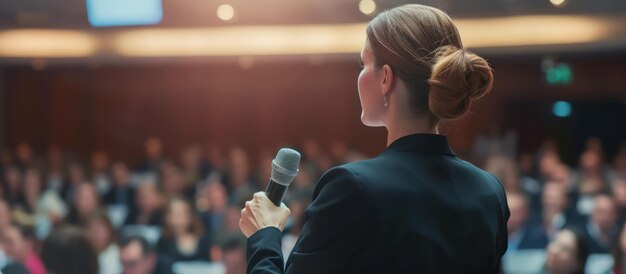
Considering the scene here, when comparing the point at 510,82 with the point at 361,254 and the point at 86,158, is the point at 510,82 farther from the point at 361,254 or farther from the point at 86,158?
the point at 361,254

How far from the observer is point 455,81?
3.14 feet

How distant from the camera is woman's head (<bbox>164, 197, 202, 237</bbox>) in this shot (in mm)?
Result: 5023

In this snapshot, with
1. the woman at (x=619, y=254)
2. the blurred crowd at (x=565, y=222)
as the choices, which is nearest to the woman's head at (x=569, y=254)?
the blurred crowd at (x=565, y=222)

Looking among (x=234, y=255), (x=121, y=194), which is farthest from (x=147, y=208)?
(x=234, y=255)

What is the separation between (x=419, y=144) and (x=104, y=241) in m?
4.16

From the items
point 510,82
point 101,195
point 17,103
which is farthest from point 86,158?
point 510,82

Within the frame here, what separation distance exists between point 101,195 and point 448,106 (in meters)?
5.97

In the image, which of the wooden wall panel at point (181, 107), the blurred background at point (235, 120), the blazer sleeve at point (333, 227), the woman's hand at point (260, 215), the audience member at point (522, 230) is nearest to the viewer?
the blazer sleeve at point (333, 227)

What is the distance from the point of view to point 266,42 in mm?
8547

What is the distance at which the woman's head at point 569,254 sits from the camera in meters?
3.72

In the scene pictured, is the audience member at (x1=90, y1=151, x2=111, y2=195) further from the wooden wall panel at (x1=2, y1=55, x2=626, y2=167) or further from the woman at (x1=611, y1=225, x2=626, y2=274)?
the woman at (x1=611, y1=225, x2=626, y2=274)

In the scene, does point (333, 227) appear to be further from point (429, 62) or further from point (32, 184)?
point (32, 184)

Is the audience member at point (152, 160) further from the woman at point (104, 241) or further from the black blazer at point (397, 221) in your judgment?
the black blazer at point (397, 221)

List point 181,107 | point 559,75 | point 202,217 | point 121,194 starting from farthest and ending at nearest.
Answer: point 181,107 < point 559,75 < point 121,194 < point 202,217
